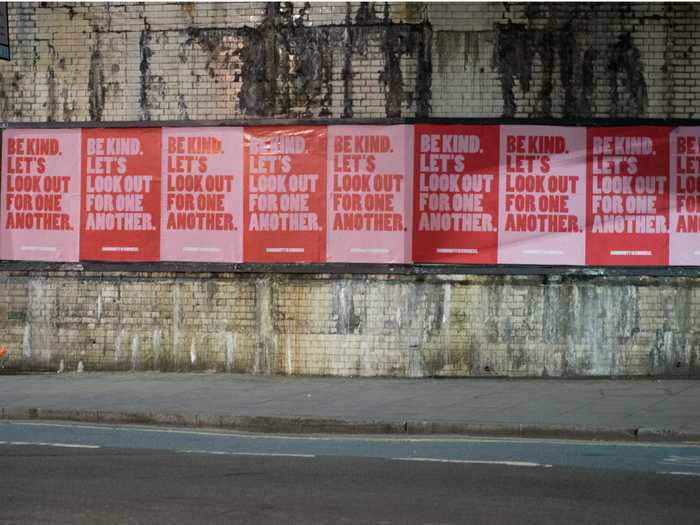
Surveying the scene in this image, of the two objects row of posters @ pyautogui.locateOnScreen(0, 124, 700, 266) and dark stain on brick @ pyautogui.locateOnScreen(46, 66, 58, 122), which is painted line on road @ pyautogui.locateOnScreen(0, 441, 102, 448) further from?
dark stain on brick @ pyautogui.locateOnScreen(46, 66, 58, 122)

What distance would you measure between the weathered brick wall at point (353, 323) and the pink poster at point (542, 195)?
40 cm

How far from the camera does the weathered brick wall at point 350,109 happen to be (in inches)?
672

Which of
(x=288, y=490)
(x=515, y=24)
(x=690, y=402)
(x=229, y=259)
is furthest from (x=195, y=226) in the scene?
(x=288, y=490)

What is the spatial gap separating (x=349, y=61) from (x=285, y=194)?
2.00m

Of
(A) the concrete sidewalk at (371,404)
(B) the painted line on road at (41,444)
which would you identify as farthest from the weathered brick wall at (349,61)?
(B) the painted line on road at (41,444)

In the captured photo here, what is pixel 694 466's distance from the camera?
10.8 metres

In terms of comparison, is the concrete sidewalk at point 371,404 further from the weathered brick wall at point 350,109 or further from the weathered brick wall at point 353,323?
the weathered brick wall at point 350,109

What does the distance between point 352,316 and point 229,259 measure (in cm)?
187

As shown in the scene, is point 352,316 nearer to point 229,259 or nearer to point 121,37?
point 229,259

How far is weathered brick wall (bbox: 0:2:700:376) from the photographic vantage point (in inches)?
672

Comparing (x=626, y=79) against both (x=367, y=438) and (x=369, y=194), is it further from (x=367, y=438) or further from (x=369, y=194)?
(x=367, y=438)

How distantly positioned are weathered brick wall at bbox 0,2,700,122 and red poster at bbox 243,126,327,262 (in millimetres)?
393

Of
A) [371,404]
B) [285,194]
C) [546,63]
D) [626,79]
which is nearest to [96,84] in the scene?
[285,194]

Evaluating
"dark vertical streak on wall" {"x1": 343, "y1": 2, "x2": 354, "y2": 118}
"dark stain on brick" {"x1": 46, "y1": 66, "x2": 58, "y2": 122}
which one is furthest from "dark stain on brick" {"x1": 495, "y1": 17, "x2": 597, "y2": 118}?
"dark stain on brick" {"x1": 46, "y1": 66, "x2": 58, "y2": 122}
